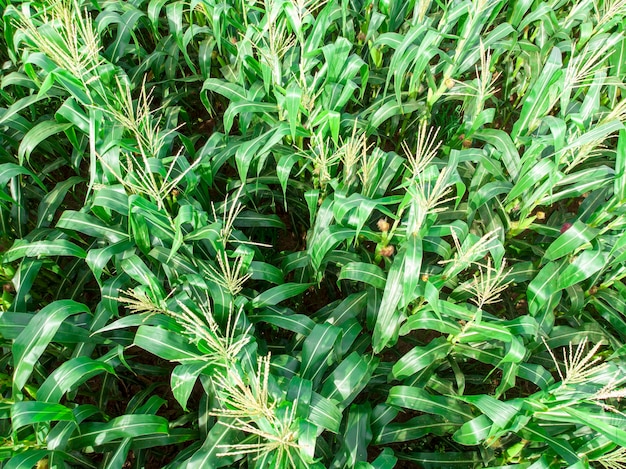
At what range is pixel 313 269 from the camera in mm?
2471

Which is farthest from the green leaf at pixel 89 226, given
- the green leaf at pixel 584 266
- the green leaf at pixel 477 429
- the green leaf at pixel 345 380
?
the green leaf at pixel 584 266

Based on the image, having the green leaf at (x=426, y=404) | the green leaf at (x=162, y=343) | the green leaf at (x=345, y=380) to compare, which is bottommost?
the green leaf at (x=426, y=404)

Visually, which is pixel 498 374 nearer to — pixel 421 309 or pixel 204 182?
pixel 421 309

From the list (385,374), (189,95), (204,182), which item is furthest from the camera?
(189,95)

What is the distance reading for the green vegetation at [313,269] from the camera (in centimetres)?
178

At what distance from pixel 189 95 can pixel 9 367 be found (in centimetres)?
250

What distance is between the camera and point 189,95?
3.62m

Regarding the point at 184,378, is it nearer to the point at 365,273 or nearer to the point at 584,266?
the point at 365,273

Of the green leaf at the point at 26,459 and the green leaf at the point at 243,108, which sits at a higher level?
the green leaf at the point at 243,108

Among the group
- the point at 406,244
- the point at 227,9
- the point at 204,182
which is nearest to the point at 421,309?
the point at 406,244

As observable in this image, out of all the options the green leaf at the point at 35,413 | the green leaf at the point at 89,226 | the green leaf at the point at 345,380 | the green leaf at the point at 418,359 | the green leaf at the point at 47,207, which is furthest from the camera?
the green leaf at the point at 47,207

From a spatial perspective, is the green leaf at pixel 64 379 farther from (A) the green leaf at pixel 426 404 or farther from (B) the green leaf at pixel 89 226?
(A) the green leaf at pixel 426 404

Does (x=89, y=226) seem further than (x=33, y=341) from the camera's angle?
Yes

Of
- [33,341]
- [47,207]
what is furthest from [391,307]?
[47,207]
